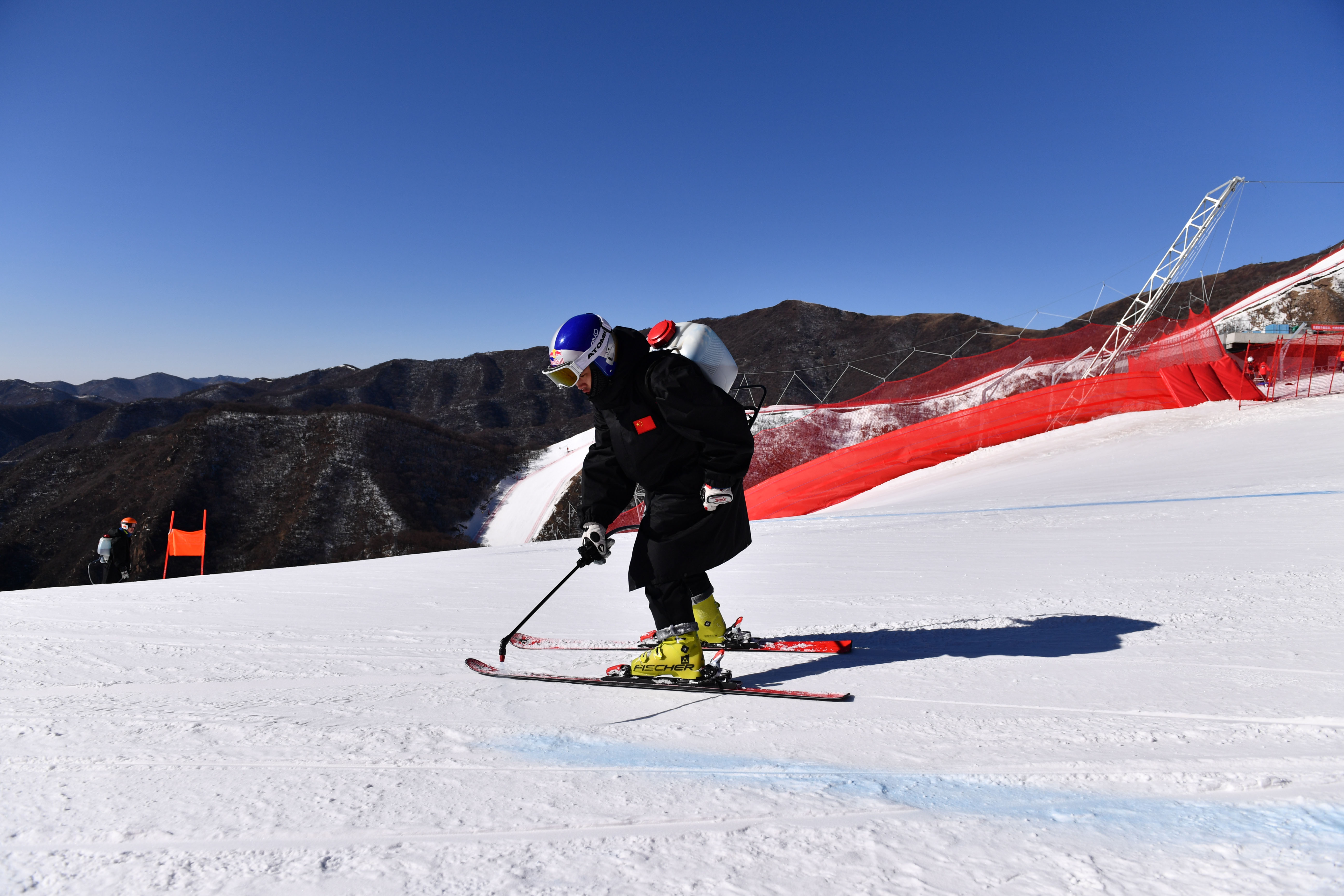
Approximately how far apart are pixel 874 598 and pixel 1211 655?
5.96 feet

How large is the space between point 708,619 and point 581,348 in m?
1.36

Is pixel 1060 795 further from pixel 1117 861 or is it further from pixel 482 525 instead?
pixel 482 525

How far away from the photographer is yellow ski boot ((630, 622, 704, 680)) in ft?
9.36

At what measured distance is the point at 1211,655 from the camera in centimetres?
268

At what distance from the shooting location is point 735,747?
81.0 inches

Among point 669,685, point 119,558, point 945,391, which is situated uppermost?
point 945,391

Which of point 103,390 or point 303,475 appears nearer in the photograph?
point 303,475

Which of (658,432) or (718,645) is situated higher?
(658,432)

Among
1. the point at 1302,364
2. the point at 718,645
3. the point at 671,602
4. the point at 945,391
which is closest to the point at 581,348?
the point at 671,602

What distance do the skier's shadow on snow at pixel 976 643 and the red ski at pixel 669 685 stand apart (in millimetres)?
121

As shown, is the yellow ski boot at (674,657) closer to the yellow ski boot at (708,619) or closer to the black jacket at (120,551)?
the yellow ski boot at (708,619)

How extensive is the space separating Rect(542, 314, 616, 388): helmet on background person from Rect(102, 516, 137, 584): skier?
1369 cm

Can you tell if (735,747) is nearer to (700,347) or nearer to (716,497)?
(716,497)

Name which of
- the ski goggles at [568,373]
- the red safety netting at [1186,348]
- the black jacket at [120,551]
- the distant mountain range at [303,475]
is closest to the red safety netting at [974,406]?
the red safety netting at [1186,348]
